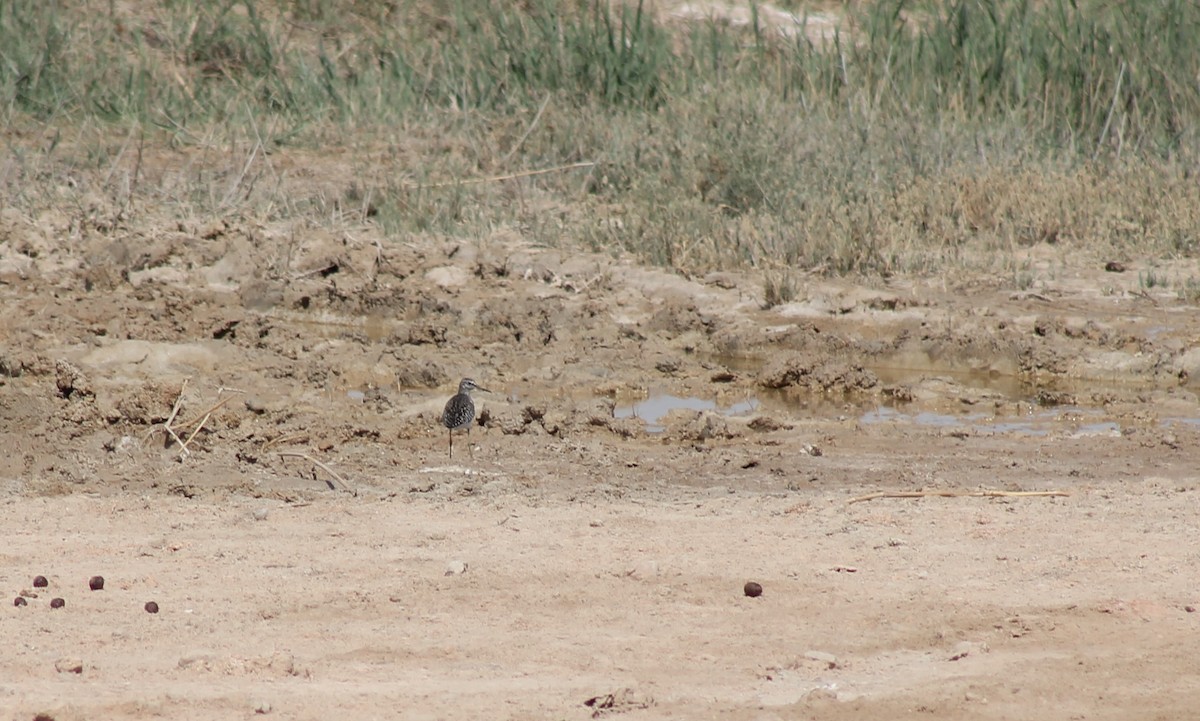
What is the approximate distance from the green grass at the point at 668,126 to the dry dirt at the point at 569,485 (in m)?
0.43

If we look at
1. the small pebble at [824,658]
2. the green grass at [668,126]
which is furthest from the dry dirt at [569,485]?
the green grass at [668,126]

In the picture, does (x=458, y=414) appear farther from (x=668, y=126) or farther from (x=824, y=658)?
(x=668, y=126)

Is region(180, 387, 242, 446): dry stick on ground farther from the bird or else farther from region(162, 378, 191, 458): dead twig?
the bird

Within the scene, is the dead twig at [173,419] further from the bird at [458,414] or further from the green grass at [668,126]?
the green grass at [668,126]

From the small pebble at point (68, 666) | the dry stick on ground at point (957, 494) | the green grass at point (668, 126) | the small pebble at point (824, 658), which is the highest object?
the small pebble at point (824, 658)

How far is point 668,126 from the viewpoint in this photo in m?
11.5

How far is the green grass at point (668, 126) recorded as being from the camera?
10.2 meters

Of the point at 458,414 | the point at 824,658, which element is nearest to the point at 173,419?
the point at 458,414

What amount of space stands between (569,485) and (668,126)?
5.77 m

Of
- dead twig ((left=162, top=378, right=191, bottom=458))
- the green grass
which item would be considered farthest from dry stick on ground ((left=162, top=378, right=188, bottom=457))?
the green grass

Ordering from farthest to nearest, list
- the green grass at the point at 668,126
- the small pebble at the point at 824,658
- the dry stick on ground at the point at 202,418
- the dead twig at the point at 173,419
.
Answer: the green grass at the point at 668,126 < the dry stick on ground at the point at 202,418 < the dead twig at the point at 173,419 < the small pebble at the point at 824,658

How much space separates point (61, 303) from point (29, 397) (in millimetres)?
1935

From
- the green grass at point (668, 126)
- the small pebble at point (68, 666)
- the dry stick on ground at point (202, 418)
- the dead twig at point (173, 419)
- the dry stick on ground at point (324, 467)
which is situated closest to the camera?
the small pebble at point (68, 666)

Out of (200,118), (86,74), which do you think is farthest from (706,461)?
(86,74)
